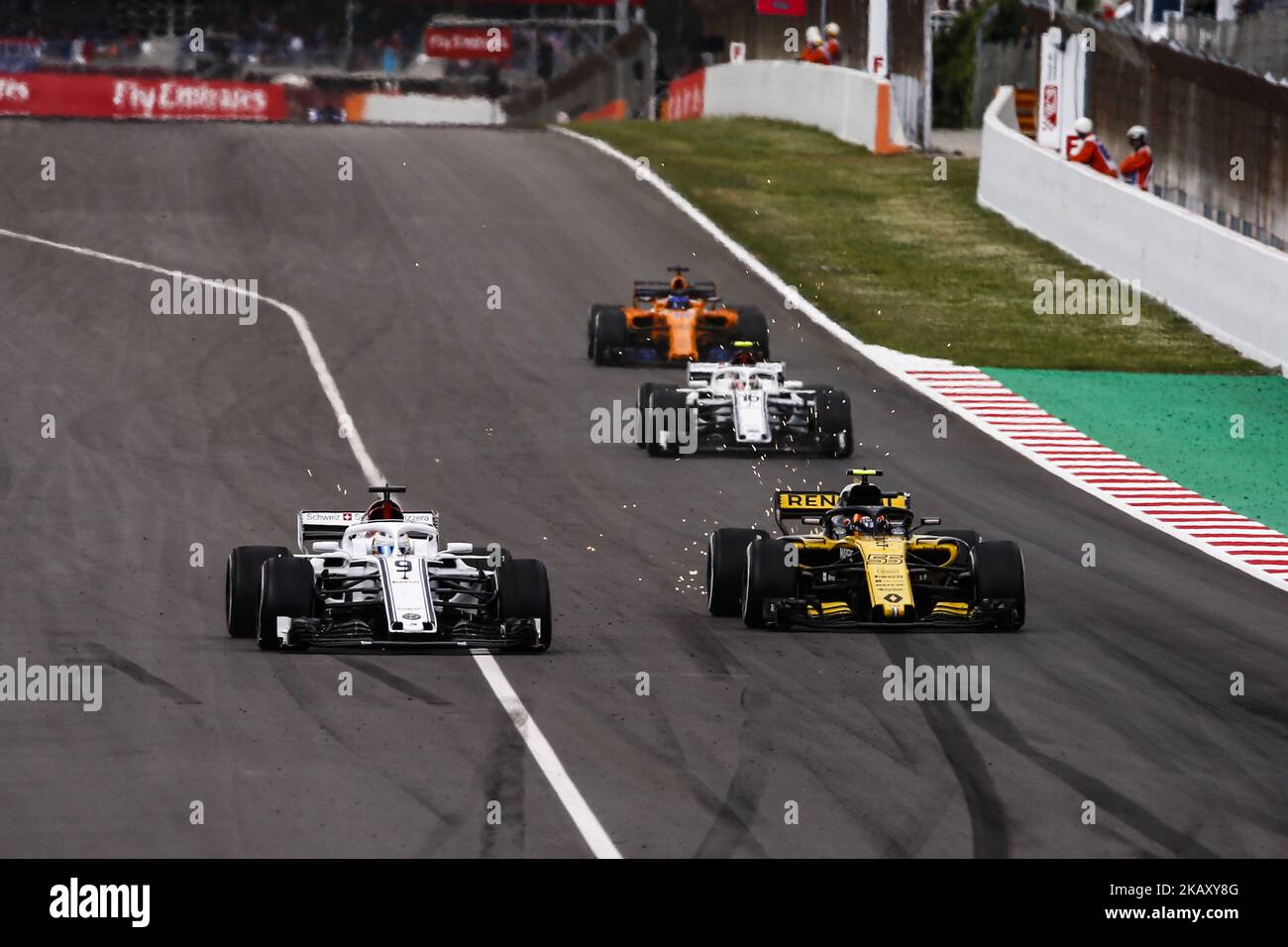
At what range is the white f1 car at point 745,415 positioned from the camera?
2475cm

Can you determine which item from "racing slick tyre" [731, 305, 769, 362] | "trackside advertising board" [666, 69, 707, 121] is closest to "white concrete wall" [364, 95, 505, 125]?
"trackside advertising board" [666, 69, 707, 121]

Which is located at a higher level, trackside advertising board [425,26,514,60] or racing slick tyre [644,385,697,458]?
trackside advertising board [425,26,514,60]

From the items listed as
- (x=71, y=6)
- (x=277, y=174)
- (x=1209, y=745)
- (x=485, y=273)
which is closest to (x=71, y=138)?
(x=277, y=174)

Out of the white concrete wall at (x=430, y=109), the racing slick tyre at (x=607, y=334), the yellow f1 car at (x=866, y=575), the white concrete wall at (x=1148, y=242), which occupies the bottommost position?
the yellow f1 car at (x=866, y=575)

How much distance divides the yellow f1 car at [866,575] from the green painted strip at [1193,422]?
6657 millimetres

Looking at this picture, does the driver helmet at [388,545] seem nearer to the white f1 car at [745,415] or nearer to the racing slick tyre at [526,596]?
the racing slick tyre at [526,596]

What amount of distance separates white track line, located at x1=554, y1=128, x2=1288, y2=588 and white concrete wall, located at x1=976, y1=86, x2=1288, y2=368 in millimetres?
3678

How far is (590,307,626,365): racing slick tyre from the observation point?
2962cm

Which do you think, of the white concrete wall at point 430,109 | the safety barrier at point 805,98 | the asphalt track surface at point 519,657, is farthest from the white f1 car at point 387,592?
the white concrete wall at point 430,109

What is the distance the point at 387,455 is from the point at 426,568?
8197 mm

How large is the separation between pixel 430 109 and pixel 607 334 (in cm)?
3915

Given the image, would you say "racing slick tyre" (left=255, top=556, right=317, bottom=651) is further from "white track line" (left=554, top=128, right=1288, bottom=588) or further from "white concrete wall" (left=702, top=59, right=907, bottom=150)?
"white concrete wall" (left=702, top=59, right=907, bottom=150)

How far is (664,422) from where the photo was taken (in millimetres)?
24641

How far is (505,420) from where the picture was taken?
2658 centimetres
